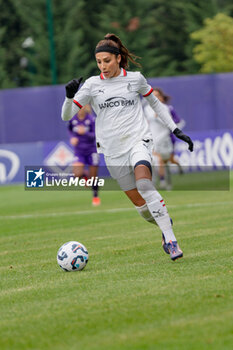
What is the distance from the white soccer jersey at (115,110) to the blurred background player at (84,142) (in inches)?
326

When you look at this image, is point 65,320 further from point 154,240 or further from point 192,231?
point 192,231

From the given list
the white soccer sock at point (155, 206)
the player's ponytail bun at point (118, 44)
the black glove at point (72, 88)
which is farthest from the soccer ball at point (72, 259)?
the player's ponytail bun at point (118, 44)

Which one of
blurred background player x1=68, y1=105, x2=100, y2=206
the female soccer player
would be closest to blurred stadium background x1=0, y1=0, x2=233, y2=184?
blurred background player x1=68, y1=105, x2=100, y2=206

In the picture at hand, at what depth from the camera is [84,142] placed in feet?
55.5

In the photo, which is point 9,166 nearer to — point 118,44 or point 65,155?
point 65,155

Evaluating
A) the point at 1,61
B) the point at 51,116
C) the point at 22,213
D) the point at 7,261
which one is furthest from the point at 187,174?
the point at 1,61

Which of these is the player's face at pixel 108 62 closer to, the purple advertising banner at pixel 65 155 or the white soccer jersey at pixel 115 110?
the white soccer jersey at pixel 115 110

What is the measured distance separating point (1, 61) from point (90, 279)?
50.8m

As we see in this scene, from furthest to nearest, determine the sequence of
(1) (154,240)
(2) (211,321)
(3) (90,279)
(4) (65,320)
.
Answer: (1) (154,240), (3) (90,279), (4) (65,320), (2) (211,321)

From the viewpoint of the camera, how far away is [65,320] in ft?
18.1

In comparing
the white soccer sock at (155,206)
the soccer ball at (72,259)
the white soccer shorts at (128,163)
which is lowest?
the soccer ball at (72,259)

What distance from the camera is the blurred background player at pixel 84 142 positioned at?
1675 cm

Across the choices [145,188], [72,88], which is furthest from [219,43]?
[145,188]

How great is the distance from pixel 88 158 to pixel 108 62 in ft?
28.3
